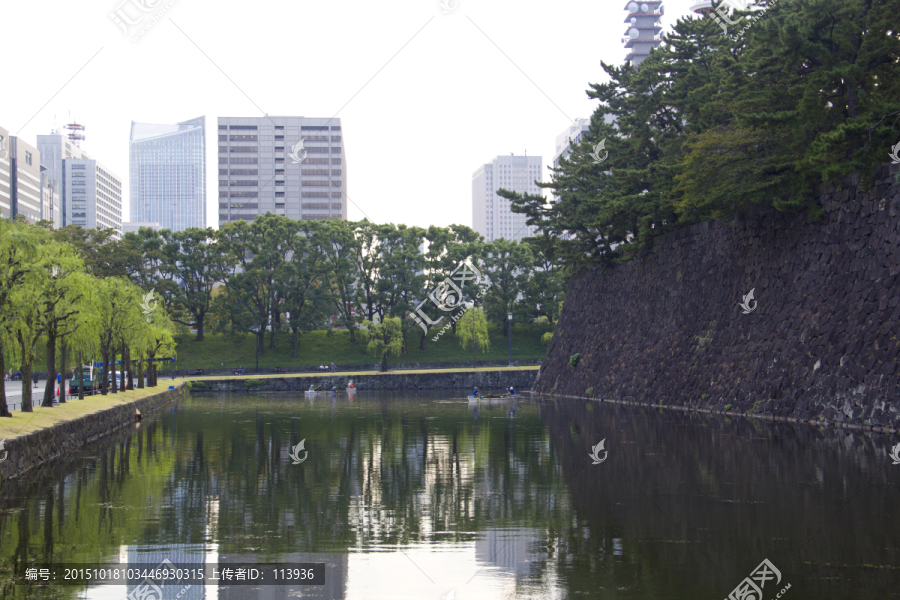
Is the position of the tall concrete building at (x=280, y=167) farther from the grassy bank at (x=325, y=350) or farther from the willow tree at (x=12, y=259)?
the willow tree at (x=12, y=259)

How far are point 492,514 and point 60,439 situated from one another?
14.2 metres

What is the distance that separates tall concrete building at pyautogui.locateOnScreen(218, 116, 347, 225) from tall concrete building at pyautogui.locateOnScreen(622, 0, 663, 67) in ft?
209

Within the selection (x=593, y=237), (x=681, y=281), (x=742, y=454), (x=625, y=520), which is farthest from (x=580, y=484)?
(x=593, y=237)

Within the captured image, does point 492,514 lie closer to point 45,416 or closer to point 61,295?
point 45,416

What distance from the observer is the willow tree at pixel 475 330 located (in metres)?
78.9

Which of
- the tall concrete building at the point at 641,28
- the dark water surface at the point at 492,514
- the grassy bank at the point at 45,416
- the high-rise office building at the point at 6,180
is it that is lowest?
the dark water surface at the point at 492,514

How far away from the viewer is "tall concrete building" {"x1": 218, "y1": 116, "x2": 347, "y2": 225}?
141750 mm

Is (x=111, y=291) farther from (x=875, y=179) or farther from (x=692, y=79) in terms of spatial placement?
(x=875, y=179)

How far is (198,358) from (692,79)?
59.4 m

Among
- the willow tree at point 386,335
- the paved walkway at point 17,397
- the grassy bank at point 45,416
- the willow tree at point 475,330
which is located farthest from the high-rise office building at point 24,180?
the grassy bank at point 45,416

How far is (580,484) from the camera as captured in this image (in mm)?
14461

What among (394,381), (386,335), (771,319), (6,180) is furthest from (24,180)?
(771,319)

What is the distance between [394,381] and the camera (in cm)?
6312

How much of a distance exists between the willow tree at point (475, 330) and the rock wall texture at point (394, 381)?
1439 cm
